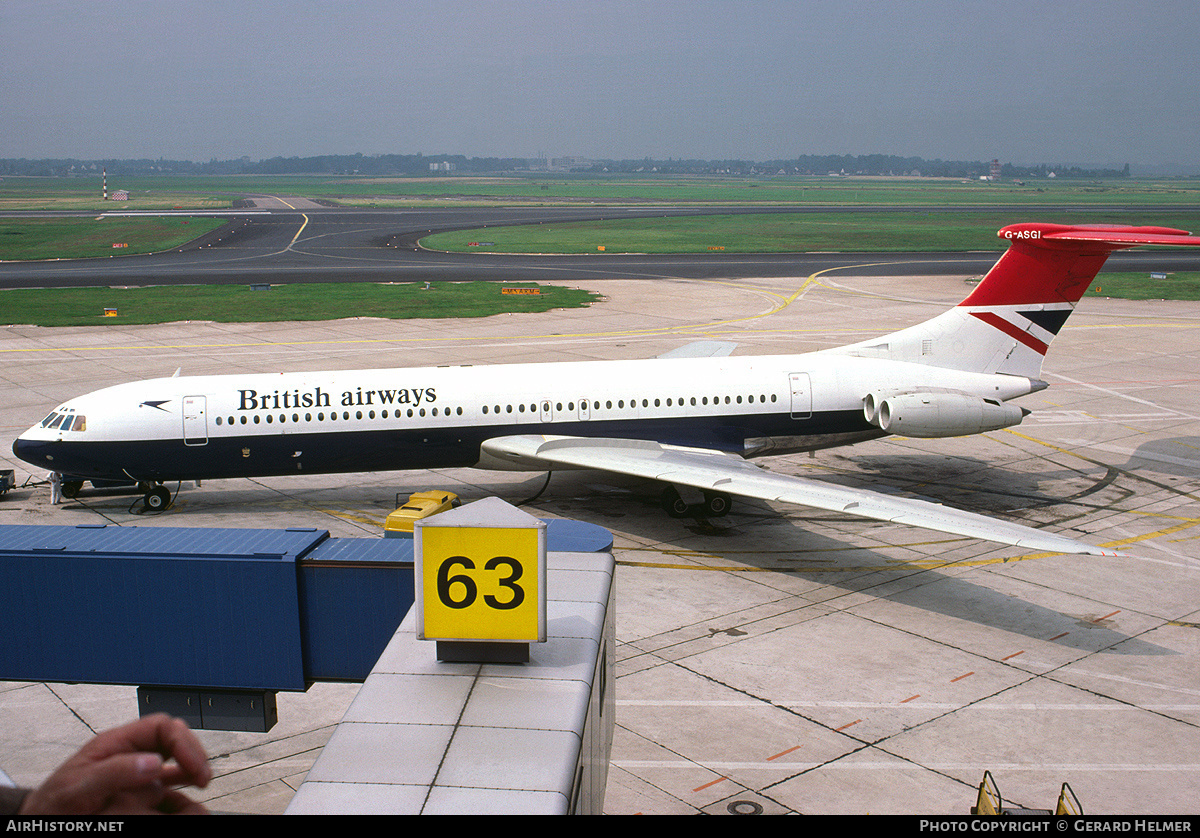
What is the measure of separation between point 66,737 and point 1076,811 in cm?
1444

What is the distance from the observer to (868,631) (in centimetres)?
1962

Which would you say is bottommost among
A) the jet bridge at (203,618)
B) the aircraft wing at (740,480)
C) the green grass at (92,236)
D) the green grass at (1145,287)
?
the aircraft wing at (740,480)

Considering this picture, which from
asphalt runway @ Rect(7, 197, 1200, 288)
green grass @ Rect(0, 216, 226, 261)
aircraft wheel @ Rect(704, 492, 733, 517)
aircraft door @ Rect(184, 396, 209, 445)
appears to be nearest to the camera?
aircraft door @ Rect(184, 396, 209, 445)

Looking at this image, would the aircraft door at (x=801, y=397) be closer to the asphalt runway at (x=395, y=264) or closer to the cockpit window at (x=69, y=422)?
the cockpit window at (x=69, y=422)

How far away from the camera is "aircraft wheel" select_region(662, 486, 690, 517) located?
26.2m

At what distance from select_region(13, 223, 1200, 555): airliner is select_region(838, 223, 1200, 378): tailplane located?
0.19 feet

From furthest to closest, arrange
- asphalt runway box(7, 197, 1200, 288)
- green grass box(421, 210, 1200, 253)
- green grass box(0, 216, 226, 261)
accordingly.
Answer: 1. green grass box(421, 210, 1200, 253)
2. green grass box(0, 216, 226, 261)
3. asphalt runway box(7, 197, 1200, 288)

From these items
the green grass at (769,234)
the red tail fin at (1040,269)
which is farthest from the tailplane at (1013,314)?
the green grass at (769,234)

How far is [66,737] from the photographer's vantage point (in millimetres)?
15609

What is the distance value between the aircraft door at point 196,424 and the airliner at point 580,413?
4 centimetres

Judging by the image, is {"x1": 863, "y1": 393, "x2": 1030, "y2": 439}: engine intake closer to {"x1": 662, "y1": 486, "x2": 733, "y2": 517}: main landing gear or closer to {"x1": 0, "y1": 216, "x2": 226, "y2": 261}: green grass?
{"x1": 662, "y1": 486, "x2": 733, "y2": 517}: main landing gear

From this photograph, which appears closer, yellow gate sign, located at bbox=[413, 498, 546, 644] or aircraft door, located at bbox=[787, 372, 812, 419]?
yellow gate sign, located at bbox=[413, 498, 546, 644]

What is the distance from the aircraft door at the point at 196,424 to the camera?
1010 inches

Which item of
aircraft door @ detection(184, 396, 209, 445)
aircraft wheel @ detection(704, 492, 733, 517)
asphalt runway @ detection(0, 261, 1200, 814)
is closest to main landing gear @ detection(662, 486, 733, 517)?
aircraft wheel @ detection(704, 492, 733, 517)
